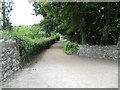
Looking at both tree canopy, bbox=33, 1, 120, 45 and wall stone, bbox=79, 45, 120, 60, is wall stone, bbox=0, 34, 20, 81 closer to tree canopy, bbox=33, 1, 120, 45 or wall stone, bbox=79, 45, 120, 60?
tree canopy, bbox=33, 1, 120, 45

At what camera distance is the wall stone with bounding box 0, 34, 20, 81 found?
4688 millimetres

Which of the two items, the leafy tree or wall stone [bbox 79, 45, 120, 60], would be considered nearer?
wall stone [bbox 79, 45, 120, 60]

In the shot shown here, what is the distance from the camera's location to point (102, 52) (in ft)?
30.1

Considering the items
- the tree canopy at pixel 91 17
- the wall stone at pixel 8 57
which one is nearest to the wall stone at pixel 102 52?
the tree canopy at pixel 91 17

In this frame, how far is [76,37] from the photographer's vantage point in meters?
13.2

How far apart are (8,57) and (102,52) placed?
6.54 meters

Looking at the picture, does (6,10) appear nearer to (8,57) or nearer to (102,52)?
(8,57)

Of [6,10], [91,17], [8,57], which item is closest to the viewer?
[8,57]

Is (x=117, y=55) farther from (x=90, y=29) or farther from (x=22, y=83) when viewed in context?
(x=22, y=83)

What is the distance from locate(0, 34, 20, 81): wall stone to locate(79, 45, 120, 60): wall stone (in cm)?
578

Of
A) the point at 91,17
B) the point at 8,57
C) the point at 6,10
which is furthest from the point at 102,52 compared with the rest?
the point at 6,10

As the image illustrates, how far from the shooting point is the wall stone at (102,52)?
28.1ft

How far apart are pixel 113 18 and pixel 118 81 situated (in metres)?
6.16

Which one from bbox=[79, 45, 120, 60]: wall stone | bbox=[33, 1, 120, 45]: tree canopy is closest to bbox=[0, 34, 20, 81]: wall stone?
bbox=[33, 1, 120, 45]: tree canopy
